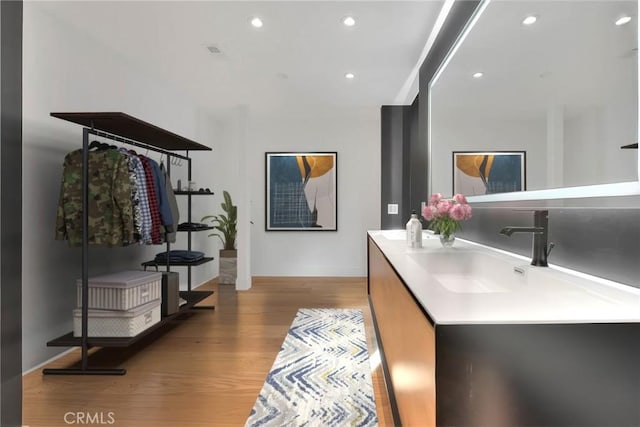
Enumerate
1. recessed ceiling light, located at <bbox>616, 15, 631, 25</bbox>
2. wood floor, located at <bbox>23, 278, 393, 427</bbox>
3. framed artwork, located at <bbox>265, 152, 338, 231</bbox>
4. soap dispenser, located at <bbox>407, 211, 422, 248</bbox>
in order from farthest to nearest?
→ framed artwork, located at <bbox>265, 152, 338, 231</bbox>, soap dispenser, located at <bbox>407, 211, 422, 248</bbox>, wood floor, located at <bbox>23, 278, 393, 427</bbox>, recessed ceiling light, located at <bbox>616, 15, 631, 25</bbox>

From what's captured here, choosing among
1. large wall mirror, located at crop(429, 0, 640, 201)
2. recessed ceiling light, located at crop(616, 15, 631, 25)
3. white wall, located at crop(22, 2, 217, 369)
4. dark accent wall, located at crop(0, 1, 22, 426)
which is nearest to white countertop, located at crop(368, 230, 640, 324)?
large wall mirror, located at crop(429, 0, 640, 201)

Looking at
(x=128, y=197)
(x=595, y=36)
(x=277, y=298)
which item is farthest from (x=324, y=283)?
(x=595, y=36)

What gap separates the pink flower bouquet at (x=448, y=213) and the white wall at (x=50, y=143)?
8.62 feet

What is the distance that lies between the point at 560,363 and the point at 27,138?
303 cm

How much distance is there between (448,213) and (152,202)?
2147 millimetres

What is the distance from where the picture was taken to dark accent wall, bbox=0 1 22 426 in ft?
3.31

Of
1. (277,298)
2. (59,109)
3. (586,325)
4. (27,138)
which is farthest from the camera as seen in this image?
(277,298)

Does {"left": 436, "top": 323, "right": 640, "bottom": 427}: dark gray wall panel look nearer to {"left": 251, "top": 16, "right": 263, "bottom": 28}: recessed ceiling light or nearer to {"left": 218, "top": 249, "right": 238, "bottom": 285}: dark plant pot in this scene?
{"left": 251, "top": 16, "right": 263, "bottom": 28}: recessed ceiling light

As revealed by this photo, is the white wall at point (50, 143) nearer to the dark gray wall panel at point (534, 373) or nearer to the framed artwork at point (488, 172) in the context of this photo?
the dark gray wall panel at point (534, 373)

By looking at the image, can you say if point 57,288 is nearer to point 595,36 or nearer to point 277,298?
point 277,298

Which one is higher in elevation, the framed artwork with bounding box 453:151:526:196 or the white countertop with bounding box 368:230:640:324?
Answer: the framed artwork with bounding box 453:151:526:196

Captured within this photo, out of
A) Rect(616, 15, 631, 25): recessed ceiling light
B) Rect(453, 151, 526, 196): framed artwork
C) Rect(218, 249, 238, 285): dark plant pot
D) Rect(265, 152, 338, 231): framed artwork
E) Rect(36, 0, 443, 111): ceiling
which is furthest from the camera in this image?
Rect(265, 152, 338, 231): framed artwork

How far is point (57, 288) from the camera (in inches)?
96.5

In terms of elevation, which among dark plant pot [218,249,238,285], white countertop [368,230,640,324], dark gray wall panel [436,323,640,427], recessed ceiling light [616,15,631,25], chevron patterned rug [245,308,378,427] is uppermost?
recessed ceiling light [616,15,631,25]
